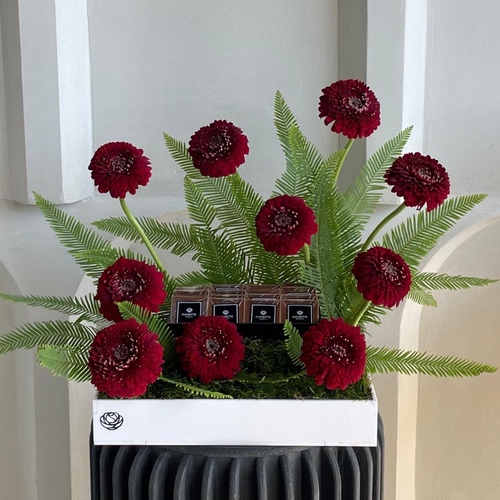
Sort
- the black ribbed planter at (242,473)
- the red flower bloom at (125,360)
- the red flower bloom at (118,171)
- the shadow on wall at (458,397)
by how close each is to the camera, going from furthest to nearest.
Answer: the shadow on wall at (458,397)
the red flower bloom at (118,171)
the black ribbed planter at (242,473)
the red flower bloom at (125,360)

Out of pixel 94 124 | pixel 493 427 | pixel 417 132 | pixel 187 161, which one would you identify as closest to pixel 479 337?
pixel 493 427

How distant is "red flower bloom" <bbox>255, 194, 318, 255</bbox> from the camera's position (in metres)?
1.09

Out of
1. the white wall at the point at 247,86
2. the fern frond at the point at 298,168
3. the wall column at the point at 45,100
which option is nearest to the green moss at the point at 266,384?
the fern frond at the point at 298,168

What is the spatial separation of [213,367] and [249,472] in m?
0.16

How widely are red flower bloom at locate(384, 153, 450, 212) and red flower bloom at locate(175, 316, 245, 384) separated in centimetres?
32

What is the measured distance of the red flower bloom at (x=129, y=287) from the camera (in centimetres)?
111

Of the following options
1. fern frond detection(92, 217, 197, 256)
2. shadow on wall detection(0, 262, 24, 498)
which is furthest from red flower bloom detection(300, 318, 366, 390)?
shadow on wall detection(0, 262, 24, 498)

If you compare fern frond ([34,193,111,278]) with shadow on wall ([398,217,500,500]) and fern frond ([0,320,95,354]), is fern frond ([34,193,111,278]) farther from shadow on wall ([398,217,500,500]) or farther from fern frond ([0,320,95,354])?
shadow on wall ([398,217,500,500])

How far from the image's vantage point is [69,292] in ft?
6.57

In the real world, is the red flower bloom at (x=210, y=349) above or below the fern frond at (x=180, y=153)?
below

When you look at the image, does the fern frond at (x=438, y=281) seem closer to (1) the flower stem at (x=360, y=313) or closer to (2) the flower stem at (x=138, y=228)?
(1) the flower stem at (x=360, y=313)

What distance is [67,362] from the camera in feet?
3.58

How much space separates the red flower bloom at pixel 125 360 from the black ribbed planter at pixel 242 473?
0.15 meters

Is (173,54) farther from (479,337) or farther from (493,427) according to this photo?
(493,427)
